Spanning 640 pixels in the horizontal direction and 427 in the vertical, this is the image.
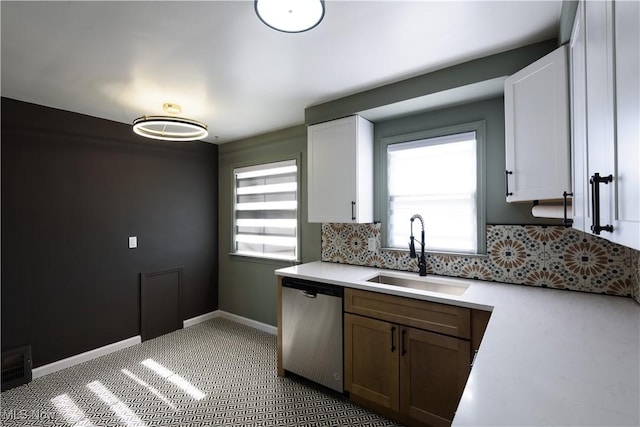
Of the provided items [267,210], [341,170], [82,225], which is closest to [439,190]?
[341,170]

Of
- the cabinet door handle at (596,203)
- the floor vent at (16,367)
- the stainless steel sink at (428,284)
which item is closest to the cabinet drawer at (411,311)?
the stainless steel sink at (428,284)

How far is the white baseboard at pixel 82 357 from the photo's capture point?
2746 millimetres

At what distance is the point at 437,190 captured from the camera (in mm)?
2588

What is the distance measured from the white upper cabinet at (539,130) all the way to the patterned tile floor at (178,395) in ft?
5.91

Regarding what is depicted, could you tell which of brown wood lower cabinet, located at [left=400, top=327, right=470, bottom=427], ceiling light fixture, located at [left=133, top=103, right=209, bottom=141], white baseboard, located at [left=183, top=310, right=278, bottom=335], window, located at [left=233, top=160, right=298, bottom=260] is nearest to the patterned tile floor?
brown wood lower cabinet, located at [left=400, top=327, right=470, bottom=427]

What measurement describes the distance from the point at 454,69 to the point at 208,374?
3.18 m

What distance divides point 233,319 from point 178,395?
1.70 m

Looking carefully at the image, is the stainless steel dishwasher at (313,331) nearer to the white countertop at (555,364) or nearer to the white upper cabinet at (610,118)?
the white countertop at (555,364)

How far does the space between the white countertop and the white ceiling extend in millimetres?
1536

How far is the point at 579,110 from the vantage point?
1.28 meters

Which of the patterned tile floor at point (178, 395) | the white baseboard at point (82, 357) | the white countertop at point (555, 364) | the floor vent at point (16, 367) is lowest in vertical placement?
the patterned tile floor at point (178, 395)

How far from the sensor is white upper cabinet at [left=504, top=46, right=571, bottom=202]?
1533 millimetres

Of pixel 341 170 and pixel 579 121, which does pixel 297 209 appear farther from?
pixel 579 121

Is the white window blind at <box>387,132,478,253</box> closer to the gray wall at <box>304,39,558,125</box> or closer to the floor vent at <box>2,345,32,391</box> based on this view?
the gray wall at <box>304,39,558,125</box>
